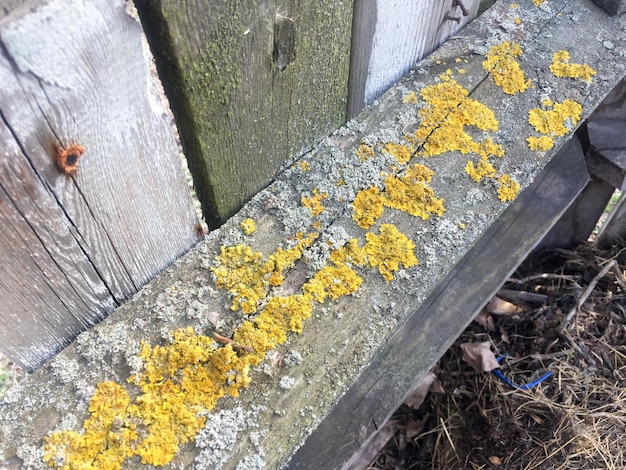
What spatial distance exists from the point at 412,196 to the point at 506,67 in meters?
0.62

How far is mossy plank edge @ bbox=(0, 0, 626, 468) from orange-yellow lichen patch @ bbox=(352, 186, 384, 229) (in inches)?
0.7

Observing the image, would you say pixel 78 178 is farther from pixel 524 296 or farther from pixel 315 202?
pixel 524 296

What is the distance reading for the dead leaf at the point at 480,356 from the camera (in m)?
2.50

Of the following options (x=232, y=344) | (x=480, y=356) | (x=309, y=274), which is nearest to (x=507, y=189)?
(x=309, y=274)

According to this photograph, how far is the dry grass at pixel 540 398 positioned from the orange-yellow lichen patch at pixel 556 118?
1389 mm

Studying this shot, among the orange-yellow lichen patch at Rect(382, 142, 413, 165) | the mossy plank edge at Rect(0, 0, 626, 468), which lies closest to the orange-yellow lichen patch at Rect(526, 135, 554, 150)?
the mossy plank edge at Rect(0, 0, 626, 468)

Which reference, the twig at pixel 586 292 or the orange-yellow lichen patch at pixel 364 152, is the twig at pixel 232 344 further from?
the twig at pixel 586 292

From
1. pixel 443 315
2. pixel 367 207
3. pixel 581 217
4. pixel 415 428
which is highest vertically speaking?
pixel 367 207

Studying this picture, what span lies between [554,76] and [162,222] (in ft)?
4.40

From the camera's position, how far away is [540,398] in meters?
2.37

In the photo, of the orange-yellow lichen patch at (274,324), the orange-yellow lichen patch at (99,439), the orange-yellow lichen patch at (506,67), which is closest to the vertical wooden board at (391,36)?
the orange-yellow lichen patch at (506,67)

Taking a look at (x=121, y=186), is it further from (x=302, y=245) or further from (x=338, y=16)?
(x=338, y=16)

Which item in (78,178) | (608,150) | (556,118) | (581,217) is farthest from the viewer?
(581,217)

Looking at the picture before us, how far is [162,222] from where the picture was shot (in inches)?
48.3
